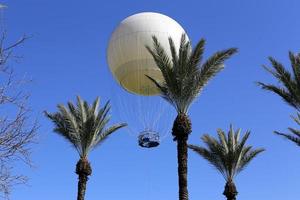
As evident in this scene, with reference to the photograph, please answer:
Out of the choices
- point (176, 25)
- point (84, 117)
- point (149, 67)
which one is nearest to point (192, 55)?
point (149, 67)

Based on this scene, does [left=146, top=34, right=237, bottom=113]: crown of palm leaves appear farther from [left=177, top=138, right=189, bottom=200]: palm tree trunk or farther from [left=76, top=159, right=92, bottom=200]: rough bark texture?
[left=76, top=159, right=92, bottom=200]: rough bark texture

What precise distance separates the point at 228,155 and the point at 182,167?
8620 mm

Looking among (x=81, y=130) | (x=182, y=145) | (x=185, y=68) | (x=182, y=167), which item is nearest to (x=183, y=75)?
(x=185, y=68)

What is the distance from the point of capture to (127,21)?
91.1ft

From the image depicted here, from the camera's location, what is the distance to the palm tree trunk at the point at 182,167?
936 inches

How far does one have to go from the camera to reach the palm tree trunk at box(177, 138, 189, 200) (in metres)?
23.8

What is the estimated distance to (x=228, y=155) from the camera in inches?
1266

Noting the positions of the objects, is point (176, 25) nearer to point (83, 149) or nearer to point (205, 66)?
point (205, 66)

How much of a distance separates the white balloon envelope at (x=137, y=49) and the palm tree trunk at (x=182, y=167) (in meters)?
3.79

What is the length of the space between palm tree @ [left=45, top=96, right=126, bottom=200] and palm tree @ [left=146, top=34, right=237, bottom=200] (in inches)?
297

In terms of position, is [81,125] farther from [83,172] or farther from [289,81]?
[289,81]

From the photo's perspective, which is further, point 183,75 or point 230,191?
point 230,191

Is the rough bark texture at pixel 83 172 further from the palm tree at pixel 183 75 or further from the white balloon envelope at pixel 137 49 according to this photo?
the palm tree at pixel 183 75

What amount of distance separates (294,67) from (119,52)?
8461 mm
